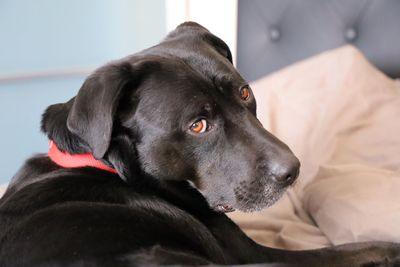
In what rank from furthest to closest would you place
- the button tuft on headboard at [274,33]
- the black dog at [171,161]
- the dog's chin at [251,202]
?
1. the button tuft on headboard at [274,33]
2. the dog's chin at [251,202]
3. the black dog at [171,161]

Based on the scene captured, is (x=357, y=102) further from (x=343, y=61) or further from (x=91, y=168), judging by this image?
(x=91, y=168)

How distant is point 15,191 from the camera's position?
1.21 meters

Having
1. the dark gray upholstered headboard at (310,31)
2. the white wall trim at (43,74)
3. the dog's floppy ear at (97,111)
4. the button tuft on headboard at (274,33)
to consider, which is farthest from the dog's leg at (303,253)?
the white wall trim at (43,74)

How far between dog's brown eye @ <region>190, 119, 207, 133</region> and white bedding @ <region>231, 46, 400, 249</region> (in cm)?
50

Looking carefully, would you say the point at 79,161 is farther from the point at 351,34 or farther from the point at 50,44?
the point at 50,44

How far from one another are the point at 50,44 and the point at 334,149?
166cm

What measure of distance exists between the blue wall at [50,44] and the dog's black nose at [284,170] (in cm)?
180

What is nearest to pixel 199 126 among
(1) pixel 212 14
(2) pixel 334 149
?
(2) pixel 334 149

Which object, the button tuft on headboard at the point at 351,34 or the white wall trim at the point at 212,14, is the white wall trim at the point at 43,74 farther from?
the button tuft on headboard at the point at 351,34

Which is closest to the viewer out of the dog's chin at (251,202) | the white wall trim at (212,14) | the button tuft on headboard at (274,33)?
the dog's chin at (251,202)

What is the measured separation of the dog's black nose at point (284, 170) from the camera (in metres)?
1.16

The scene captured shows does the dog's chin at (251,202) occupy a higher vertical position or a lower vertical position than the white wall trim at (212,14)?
lower

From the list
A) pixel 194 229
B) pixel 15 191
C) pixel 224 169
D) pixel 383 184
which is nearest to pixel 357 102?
pixel 383 184

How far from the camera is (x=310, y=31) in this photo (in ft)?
7.61
